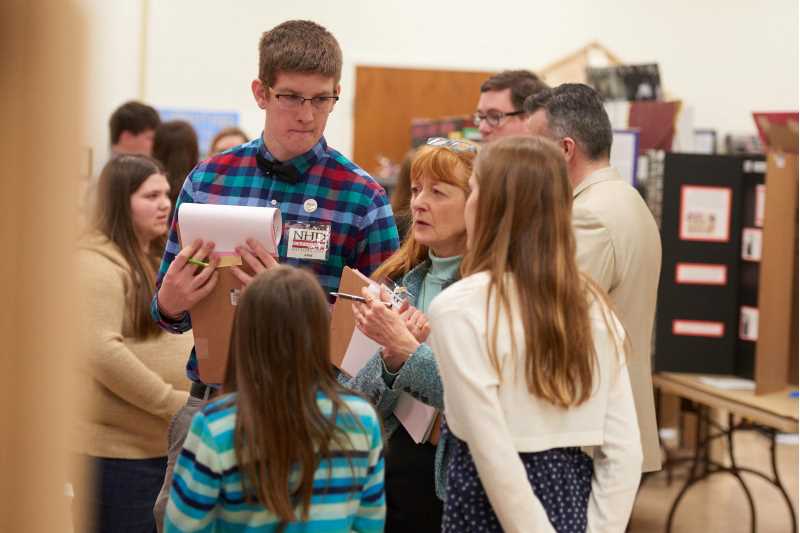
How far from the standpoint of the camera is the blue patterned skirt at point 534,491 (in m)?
1.71

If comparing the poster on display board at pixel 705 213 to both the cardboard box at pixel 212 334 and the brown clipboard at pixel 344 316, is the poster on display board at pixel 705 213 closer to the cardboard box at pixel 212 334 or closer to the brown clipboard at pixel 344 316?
the brown clipboard at pixel 344 316

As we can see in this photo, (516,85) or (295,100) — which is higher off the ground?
(516,85)

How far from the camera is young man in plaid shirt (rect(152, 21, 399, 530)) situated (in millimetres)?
2119

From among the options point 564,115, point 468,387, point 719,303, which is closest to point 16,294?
point 468,387

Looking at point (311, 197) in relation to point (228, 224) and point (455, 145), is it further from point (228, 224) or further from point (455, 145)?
point (455, 145)

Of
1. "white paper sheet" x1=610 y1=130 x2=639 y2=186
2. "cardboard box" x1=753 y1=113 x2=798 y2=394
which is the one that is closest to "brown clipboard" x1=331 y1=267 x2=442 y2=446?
"cardboard box" x1=753 y1=113 x2=798 y2=394

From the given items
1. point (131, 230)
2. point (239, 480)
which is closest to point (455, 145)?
point (239, 480)

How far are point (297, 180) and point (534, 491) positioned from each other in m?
0.87

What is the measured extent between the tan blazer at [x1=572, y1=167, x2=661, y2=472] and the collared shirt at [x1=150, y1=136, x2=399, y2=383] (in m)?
0.58

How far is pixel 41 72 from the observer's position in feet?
0.90

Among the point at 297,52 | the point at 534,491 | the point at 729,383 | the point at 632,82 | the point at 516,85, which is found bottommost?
the point at 729,383

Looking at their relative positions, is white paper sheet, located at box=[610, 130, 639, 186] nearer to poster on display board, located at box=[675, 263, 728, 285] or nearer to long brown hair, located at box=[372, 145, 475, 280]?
poster on display board, located at box=[675, 263, 728, 285]

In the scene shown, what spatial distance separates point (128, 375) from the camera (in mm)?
2719

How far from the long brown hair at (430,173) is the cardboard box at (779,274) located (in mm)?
2496
